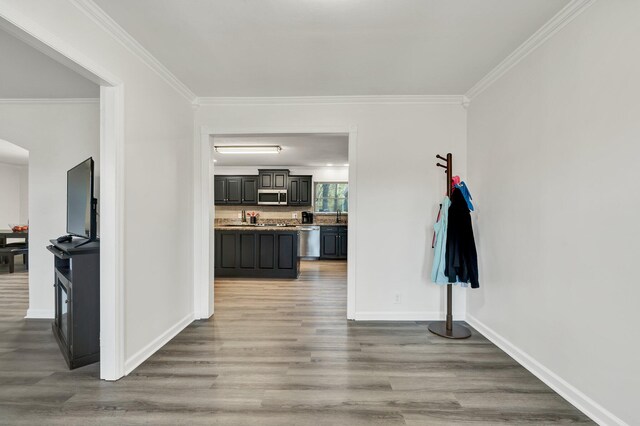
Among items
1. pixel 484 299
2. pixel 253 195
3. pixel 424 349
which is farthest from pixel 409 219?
pixel 253 195

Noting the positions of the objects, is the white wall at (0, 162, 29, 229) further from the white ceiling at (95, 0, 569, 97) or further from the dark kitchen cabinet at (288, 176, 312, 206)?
the white ceiling at (95, 0, 569, 97)

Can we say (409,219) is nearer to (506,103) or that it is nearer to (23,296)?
(506,103)

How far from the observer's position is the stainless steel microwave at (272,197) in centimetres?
797

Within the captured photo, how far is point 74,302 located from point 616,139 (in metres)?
3.73

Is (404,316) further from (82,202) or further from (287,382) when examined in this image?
(82,202)

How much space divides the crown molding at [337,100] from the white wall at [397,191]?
0.05 m

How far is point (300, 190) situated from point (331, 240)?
1.58 meters

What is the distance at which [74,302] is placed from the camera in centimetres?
227

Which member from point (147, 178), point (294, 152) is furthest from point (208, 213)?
point (294, 152)

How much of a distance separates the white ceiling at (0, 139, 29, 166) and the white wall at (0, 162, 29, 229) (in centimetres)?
33

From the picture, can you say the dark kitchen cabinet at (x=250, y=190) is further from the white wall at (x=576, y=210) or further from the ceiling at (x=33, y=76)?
the white wall at (x=576, y=210)

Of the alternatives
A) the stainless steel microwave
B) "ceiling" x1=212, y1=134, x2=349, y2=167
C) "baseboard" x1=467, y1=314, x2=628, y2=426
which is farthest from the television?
the stainless steel microwave

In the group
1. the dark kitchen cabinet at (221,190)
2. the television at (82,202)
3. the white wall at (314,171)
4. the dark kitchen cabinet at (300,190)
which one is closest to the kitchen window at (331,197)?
the white wall at (314,171)

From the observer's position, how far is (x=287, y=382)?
7.07 ft
